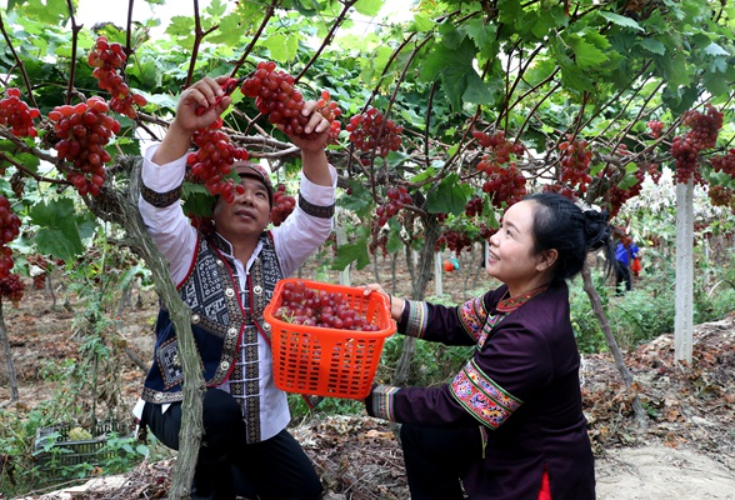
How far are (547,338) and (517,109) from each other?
2549 mm

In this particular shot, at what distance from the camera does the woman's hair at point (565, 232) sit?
2027 millimetres

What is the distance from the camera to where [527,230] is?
2055mm

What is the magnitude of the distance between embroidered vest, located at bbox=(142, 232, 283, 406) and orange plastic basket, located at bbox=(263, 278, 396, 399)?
27 cm

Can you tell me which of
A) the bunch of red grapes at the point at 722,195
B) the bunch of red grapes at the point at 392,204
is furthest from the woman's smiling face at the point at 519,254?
the bunch of red grapes at the point at 722,195

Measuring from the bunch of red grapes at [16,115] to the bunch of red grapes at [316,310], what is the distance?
36.0 inches

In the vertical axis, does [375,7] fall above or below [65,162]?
above

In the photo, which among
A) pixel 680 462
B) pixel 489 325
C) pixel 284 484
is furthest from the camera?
pixel 680 462

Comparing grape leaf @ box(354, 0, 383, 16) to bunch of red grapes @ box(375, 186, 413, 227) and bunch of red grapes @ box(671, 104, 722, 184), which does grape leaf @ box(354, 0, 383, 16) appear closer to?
bunch of red grapes @ box(375, 186, 413, 227)

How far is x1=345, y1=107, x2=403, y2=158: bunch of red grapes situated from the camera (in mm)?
2367

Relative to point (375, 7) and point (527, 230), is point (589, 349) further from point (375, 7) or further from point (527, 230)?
point (375, 7)

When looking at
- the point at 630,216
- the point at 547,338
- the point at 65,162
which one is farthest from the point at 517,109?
the point at 630,216

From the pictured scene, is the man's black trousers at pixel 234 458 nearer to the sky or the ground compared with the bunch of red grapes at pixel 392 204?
nearer to the ground

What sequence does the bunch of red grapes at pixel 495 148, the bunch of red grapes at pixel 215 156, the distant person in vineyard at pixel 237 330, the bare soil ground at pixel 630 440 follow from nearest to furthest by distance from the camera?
the bunch of red grapes at pixel 215 156, the distant person in vineyard at pixel 237 330, the bunch of red grapes at pixel 495 148, the bare soil ground at pixel 630 440

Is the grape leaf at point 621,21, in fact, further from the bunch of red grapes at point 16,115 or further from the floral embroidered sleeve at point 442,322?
the bunch of red grapes at point 16,115
